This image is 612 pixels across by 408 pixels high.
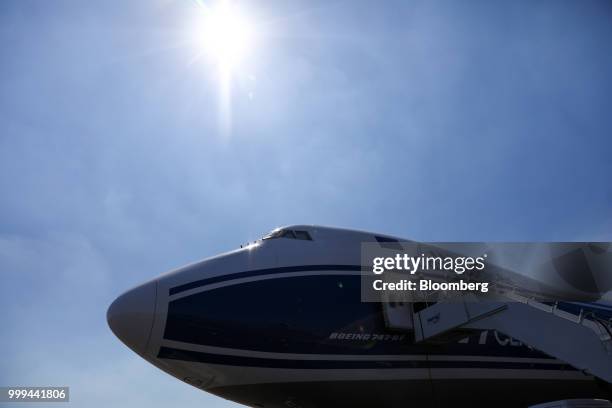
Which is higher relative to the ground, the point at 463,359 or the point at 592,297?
the point at 592,297

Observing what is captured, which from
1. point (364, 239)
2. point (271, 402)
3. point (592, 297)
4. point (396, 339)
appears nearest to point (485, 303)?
point (396, 339)

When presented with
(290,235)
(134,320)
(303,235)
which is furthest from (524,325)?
(134,320)

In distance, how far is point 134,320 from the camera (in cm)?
828

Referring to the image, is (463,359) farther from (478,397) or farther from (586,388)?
(586,388)

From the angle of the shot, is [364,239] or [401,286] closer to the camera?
[401,286]

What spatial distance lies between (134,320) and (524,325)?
6.05 meters

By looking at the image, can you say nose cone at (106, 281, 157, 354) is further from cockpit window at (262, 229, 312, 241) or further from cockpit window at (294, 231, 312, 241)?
cockpit window at (294, 231, 312, 241)

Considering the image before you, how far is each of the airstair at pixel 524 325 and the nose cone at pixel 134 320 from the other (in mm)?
4132

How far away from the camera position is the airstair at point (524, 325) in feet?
22.1

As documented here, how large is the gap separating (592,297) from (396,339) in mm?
7015

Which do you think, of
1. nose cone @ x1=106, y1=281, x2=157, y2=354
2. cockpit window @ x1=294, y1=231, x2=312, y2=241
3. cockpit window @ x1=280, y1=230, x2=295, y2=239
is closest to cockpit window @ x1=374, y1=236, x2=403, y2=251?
cockpit window @ x1=294, y1=231, x2=312, y2=241

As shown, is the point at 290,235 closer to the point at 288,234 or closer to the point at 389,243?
the point at 288,234

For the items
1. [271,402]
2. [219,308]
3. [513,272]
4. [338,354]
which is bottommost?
[271,402]

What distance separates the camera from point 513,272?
11.5 metres
